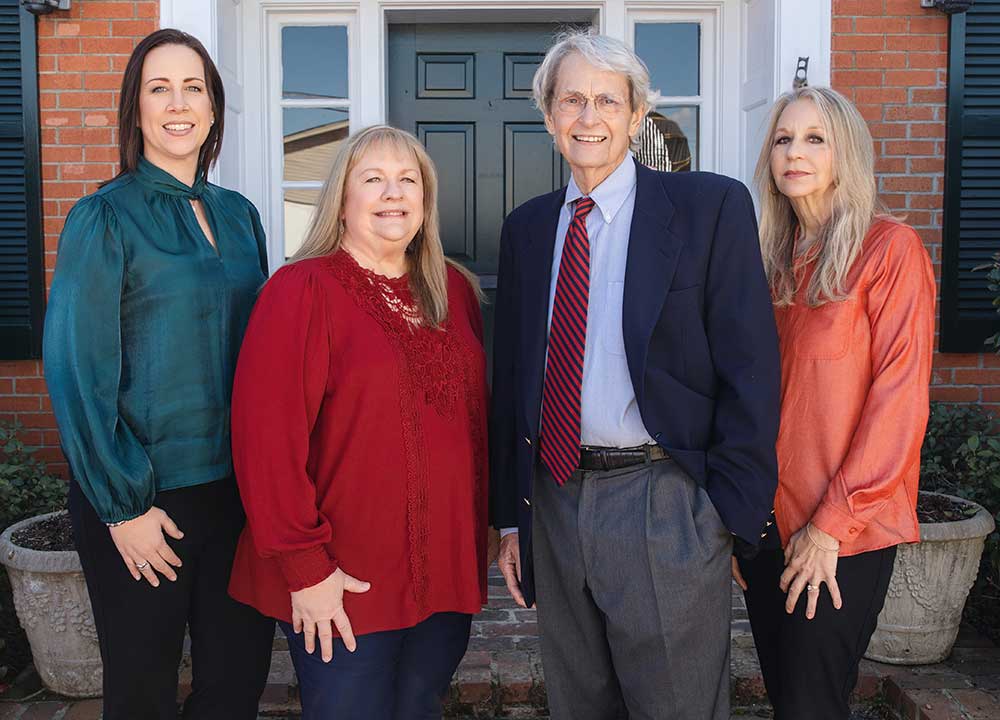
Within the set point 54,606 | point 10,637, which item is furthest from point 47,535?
point 10,637

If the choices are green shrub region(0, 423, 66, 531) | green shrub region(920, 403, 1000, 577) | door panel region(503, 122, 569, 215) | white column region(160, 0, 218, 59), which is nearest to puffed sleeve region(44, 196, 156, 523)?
green shrub region(0, 423, 66, 531)

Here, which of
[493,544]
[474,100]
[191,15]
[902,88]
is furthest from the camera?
[474,100]

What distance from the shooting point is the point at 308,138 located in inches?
181

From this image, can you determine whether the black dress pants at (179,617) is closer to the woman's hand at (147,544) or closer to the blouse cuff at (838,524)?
the woman's hand at (147,544)

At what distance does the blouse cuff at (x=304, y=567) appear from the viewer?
1.89m

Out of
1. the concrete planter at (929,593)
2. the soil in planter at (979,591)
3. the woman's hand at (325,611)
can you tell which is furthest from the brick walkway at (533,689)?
the woman's hand at (325,611)

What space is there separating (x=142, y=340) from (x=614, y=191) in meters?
1.13

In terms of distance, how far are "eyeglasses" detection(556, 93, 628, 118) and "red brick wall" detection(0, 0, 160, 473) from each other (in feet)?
9.21

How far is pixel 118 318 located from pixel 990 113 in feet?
12.8

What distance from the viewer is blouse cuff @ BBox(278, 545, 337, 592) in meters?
1.89

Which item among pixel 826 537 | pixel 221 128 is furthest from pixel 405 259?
pixel 826 537

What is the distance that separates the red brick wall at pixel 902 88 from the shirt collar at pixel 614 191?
252cm

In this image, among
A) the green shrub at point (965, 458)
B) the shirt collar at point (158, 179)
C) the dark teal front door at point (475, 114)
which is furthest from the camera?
the dark teal front door at point (475, 114)

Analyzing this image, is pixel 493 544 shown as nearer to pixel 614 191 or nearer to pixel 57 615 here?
pixel 614 191
